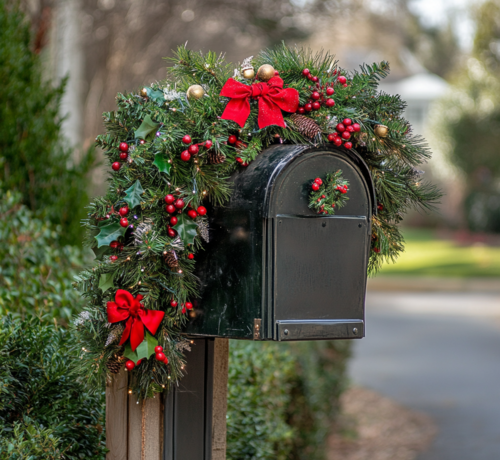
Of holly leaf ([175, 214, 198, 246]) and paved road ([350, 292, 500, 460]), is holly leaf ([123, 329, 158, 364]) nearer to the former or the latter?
holly leaf ([175, 214, 198, 246])

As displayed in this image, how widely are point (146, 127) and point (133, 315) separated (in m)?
0.64

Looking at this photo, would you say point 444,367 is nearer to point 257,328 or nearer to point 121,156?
point 257,328

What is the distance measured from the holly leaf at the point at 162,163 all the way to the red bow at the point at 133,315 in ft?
1.39

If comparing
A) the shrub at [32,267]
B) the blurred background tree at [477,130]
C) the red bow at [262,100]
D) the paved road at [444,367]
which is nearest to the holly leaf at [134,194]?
the red bow at [262,100]

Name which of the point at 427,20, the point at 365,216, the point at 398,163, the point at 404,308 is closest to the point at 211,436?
the point at 365,216

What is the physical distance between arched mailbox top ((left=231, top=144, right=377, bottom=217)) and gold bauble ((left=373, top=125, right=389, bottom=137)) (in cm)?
15

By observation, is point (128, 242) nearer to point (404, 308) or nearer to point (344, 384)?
point (344, 384)

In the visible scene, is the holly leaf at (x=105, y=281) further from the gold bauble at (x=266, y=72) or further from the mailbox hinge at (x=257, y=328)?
the gold bauble at (x=266, y=72)

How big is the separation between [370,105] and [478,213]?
24.2 m

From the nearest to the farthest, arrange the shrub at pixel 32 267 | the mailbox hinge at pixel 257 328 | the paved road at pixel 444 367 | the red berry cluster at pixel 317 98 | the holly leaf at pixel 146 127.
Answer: the mailbox hinge at pixel 257 328 → the holly leaf at pixel 146 127 → the red berry cluster at pixel 317 98 → the shrub at pixel 32 267 → the paved road at pixel 444 367

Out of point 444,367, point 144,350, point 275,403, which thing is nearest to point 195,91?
point 144,350

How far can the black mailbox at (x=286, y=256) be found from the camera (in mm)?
2123

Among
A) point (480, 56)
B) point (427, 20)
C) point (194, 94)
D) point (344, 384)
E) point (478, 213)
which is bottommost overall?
point (344, 384)

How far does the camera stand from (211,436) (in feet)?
8.10
